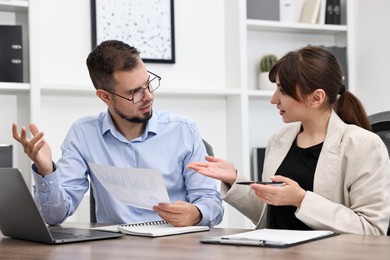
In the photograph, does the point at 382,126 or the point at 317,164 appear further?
the point at 382,126

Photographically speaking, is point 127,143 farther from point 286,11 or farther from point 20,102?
point 286,11

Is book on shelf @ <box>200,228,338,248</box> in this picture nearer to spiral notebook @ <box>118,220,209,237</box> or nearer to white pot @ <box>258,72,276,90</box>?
spiral notebook @ <box>118,220,209,237</box>

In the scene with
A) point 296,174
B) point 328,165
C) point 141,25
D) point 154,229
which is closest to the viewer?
point 154,229

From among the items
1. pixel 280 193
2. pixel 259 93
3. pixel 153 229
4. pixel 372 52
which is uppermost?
pixel 372 52

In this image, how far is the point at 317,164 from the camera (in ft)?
6.40

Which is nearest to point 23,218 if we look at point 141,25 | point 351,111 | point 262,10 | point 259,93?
point 351,111

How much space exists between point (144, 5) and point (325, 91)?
1956 millimetres

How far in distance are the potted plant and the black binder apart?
1.39 meters

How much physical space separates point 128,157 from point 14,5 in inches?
56.4

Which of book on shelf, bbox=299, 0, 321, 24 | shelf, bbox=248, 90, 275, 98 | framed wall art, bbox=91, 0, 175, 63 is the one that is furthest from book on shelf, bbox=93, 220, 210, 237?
book on shelf, bbox=299, 0, 321, 24

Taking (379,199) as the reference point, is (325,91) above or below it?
above

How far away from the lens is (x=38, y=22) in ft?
11.2

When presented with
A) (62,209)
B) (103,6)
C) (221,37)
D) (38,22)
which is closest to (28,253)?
(62,209)

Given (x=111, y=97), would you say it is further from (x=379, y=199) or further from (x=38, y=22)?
(x=38, y=22)
